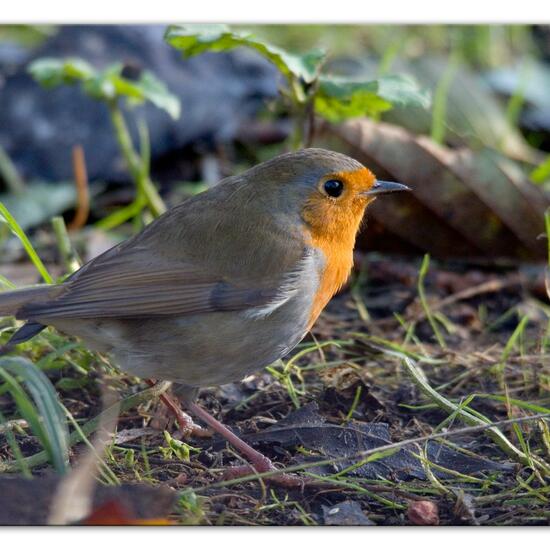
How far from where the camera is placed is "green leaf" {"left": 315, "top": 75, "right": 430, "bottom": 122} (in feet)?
13.6

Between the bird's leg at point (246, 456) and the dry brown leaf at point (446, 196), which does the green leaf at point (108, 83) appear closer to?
the dry brown leaf at point (446, 196)

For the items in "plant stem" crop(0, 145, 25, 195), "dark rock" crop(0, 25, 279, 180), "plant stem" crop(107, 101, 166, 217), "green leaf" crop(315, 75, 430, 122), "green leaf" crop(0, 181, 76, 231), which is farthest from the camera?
"dark rock" crop(0, 25, 279, 180)

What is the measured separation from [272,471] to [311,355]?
0.96 metres

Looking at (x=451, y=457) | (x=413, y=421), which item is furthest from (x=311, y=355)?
(x=451, y=457)

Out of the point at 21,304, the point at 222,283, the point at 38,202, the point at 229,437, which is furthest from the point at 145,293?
the point at 38,202

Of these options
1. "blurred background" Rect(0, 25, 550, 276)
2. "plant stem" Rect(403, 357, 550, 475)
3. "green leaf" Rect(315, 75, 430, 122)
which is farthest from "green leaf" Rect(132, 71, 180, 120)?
"plant stem" Rect(403, 357, 550, 475)

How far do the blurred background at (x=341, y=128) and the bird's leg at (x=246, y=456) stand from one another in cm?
153

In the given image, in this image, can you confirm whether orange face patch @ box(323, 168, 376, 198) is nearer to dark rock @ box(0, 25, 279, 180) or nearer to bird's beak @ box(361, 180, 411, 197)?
bird's beak @ box(361, 180, 411, 197)

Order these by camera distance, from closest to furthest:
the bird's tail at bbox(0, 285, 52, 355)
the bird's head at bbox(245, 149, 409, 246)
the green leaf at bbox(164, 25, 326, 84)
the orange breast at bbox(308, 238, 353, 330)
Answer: the bird's tail at bbox(0, 285, 52, 355) < the orange breast at bbox(308, 238, 353, 330) < the bird's head at bbox(245, 149, 409, 246) < the green leaf at bbox(164, 25, 326, 84)

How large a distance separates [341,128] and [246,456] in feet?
6.38

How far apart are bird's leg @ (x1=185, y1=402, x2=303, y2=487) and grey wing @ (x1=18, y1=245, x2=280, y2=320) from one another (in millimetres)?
376

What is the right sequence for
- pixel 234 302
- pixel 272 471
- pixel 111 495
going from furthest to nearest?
pixel 234 302 < pixel 272 471 < pixel 111 495
